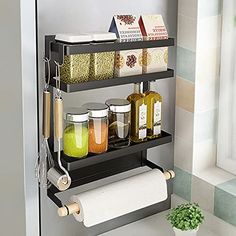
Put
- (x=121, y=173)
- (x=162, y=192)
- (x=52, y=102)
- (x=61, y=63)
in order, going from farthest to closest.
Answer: (x=121, y=173) → (x=162, y=192) → (x=52, y=102) → (x=61, y=63)

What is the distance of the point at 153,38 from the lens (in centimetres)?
141

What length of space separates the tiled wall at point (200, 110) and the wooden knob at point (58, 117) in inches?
19.4

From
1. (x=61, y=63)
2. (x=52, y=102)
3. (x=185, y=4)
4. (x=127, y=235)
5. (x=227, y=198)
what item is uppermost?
(x=185, y=4)

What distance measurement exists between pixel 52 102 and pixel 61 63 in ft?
0.47

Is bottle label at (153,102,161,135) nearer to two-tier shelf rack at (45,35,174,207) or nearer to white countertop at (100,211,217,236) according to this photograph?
two-tier shelf rack at (45,35,174,207)

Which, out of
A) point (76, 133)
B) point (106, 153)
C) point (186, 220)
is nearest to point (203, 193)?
point (186, 220)

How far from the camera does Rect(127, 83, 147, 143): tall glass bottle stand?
146cm

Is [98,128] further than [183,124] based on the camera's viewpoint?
No

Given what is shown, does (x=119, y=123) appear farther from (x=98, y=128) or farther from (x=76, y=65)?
(x=76, y=65)

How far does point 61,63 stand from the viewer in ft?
4.20

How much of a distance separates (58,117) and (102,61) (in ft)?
0.60

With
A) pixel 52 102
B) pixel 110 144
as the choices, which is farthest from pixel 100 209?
pixel 52 102

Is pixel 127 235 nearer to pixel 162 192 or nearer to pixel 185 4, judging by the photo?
pixel 162 192

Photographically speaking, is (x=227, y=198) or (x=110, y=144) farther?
(x=227, y=198)
